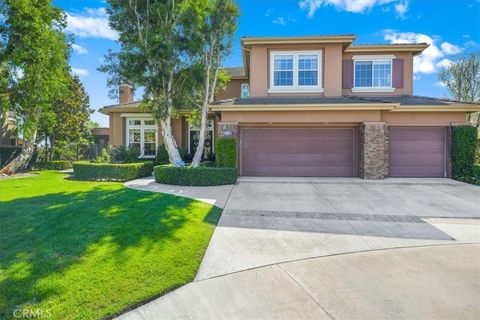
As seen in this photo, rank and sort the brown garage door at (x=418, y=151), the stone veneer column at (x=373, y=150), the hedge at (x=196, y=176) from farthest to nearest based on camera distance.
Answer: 1. the brown garage door at (x=418, y=151)
2. the stone veneer column at (x=373, y=150)
3. the hedge at (x=196, y=176)

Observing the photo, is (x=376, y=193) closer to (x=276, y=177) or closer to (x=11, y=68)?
(x=276, y=177)

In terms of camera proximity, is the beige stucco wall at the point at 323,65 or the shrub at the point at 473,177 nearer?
the shrub at the point at 473,177

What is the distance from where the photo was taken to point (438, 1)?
11289 millimetres

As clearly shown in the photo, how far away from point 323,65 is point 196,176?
8905 millimetres

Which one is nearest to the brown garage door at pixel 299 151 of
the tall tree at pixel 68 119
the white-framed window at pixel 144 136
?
the white-framed window at pixel 144 136

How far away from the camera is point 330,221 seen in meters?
5.96

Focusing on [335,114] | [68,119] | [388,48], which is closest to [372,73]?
[388,48]

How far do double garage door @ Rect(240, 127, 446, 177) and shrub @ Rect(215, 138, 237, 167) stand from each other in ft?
4.33

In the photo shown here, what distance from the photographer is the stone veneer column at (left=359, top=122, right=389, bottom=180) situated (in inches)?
465

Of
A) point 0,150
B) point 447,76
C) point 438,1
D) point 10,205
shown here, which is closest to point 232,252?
point 10,205

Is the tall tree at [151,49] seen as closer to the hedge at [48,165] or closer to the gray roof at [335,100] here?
the gray roof at [335,100]

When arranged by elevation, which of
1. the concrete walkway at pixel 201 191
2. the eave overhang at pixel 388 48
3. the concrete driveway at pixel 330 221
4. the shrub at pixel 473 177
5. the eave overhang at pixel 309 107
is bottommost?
the concrete driveway at pixel 330 221

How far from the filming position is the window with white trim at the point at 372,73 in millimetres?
14477

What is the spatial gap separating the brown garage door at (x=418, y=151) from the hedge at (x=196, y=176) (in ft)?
27.0
